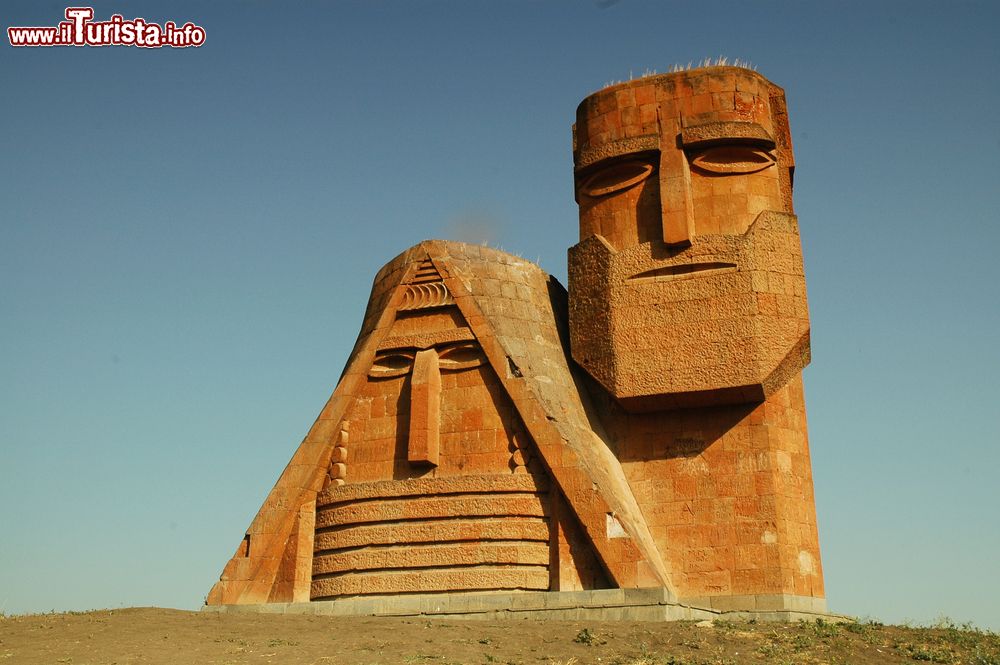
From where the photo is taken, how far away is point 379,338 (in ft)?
65.7

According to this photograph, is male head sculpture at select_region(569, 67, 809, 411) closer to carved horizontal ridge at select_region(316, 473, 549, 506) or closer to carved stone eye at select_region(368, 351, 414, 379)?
carved horizontal ridge at select_region(316, 473, 549, 506)

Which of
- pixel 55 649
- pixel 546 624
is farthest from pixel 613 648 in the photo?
pixel 55 649

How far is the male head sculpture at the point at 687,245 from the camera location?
1888 centimetres

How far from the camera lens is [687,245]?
19469 mm

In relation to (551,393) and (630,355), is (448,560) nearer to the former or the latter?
(551,393)

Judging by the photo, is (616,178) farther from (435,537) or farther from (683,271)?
(435,537)

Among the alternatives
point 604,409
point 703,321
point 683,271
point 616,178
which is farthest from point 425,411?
point 616,178

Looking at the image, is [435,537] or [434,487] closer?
[435,537]

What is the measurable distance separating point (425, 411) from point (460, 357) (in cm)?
111

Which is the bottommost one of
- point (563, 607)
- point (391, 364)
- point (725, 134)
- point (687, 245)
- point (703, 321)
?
point (563, 607)

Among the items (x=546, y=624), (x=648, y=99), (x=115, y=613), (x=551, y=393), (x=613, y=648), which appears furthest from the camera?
(x=648, y=99)

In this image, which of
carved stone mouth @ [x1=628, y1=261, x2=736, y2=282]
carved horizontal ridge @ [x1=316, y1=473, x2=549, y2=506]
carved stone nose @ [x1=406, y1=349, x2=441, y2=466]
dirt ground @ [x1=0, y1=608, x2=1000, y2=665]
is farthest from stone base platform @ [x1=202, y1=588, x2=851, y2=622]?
carved stone mouth @ [x1=628, y1=261, x2=736, y2=282]

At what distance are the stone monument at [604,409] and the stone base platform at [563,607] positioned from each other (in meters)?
0.11

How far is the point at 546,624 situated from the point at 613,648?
1.61 meters
